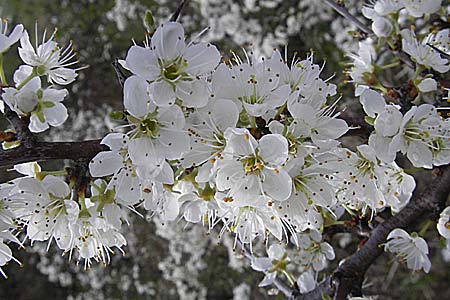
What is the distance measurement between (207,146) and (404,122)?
407mm

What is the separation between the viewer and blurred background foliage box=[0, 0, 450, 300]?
347 centimetres

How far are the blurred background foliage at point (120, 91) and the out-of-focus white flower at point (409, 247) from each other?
1.59 meters

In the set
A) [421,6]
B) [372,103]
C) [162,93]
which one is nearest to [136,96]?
[162,93]

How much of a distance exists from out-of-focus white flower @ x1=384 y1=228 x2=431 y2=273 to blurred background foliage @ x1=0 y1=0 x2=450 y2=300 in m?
1.59

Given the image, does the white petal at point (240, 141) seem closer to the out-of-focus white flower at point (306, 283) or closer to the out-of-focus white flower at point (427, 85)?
the out-of-focus white flower at point (427, 85)

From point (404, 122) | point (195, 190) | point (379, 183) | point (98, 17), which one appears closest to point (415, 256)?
point (379, 183)

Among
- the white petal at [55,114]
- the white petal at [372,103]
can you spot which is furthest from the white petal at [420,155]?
the white petal at [55,114]

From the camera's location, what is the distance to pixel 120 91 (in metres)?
3.96

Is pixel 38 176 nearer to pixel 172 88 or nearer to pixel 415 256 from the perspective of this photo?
pixel 172 88

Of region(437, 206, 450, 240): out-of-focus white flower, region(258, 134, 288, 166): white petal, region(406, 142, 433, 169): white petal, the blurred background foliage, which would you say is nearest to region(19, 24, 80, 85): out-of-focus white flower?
region(258, 134, 288, 166): white petal

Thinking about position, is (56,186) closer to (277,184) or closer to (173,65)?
(173,65)

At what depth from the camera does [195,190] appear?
3.93 ft

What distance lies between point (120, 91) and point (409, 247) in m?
2.97

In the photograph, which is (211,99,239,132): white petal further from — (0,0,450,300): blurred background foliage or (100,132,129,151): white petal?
(0,0,450,300): blurred background foliage
